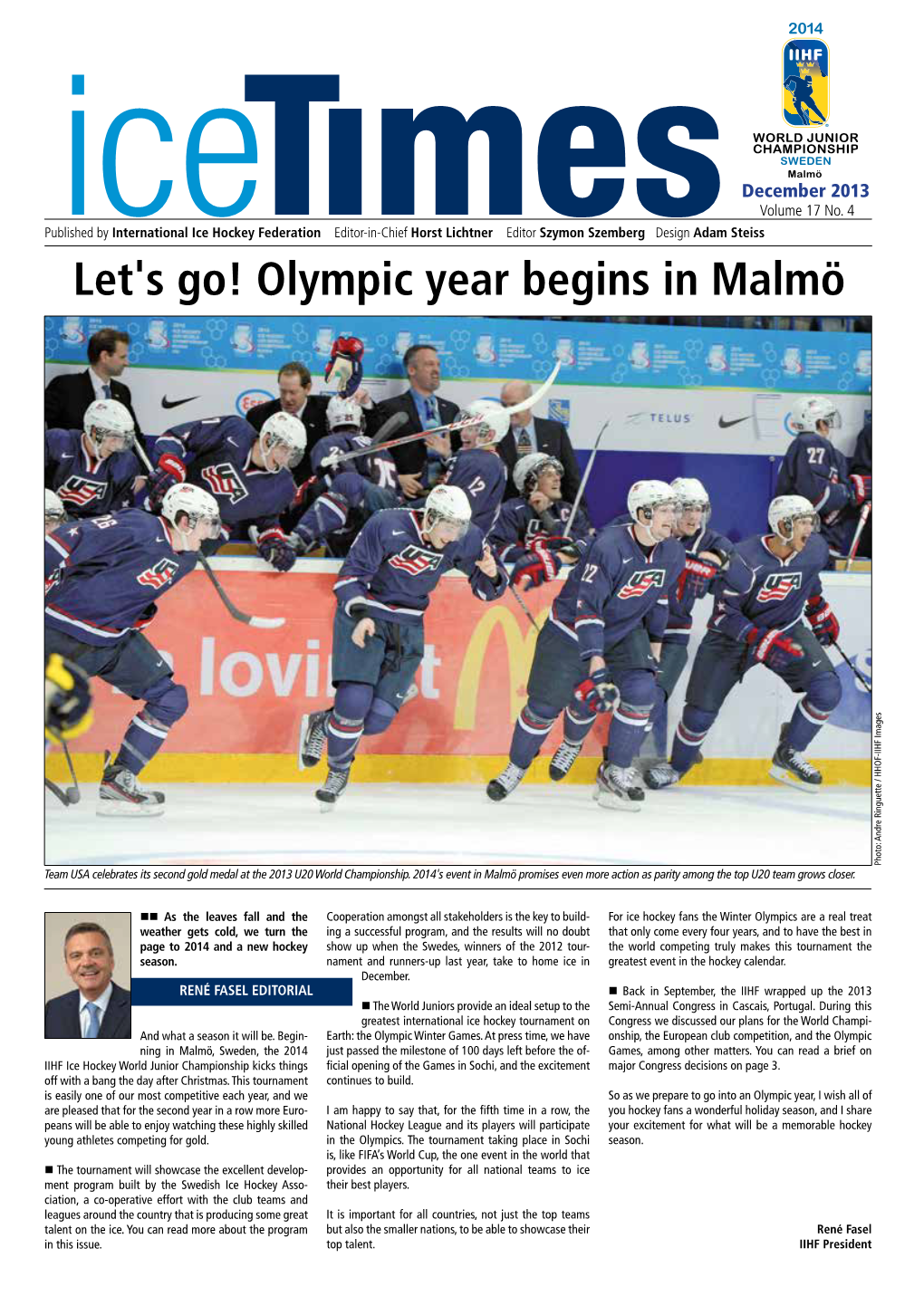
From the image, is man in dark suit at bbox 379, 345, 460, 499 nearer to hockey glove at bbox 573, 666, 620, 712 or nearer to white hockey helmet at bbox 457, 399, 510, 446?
white hockey helmet at bbox 457, 399, 510, 446

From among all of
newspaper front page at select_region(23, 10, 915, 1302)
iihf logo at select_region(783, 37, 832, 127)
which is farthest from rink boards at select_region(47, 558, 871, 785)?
iihf logo at select_region(783, 37, 832, 127)

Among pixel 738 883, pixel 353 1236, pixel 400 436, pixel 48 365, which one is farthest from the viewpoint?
pixel 400 436

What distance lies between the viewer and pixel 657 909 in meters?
4.31

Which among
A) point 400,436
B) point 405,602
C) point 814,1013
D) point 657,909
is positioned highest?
point 400,436

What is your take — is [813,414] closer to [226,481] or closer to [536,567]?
[536,567]

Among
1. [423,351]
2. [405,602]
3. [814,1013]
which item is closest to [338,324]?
[423,351]

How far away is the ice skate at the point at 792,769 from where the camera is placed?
17.1 feet

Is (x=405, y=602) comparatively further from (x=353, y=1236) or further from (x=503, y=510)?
(x=353, y=1236)

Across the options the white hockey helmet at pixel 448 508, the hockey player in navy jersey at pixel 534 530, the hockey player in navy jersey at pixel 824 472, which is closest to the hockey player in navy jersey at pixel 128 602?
the white hockey helmet at pixel 448 508

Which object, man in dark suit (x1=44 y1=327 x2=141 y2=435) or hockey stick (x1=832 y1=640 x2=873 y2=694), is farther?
hockey stick (x1=832 y1=640 x2=873 y2=694)

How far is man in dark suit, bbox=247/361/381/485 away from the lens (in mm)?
5008

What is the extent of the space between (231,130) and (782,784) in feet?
10.6

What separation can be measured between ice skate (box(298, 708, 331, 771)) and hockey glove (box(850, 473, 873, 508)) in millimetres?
2191

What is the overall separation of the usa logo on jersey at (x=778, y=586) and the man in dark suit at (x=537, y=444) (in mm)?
852
